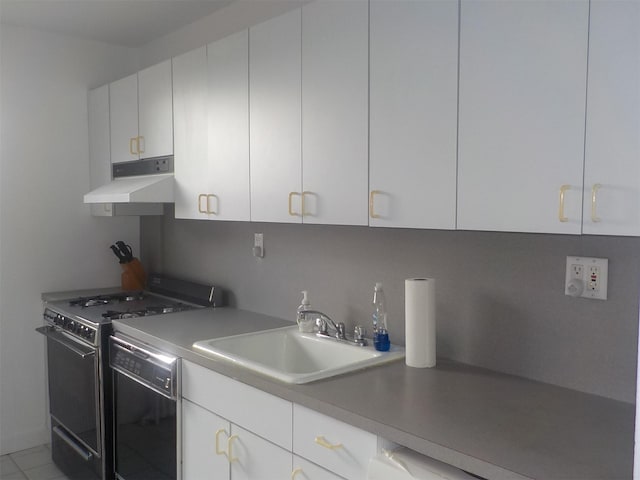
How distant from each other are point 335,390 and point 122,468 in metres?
1.54

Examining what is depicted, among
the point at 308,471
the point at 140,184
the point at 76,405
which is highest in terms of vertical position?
the point at 140,184

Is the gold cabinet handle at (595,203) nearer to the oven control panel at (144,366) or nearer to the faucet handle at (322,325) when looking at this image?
the faucet handle at (322,325)

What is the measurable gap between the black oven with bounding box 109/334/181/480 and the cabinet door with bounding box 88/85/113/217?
1.24 metres

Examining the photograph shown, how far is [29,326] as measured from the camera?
350 cm

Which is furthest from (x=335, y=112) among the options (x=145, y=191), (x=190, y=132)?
(x=145, y=191)

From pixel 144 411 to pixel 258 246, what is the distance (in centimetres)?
97

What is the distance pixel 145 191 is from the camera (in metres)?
2.83

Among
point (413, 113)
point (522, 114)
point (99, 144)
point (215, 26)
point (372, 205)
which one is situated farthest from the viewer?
point (99, 144)

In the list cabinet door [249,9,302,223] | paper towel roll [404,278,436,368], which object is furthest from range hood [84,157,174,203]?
paper towel roll [404,278,436,368]

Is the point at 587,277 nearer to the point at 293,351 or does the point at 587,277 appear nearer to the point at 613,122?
the point at 613,122

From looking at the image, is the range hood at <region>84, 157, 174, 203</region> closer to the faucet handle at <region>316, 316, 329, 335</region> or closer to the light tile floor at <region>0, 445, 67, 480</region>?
the faucet handle at <region>316, 316, 329, 335</region>

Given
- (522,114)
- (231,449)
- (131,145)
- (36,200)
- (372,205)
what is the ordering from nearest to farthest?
1. (522,114)
2. (372,205)
3. (231,449)
4. (131,145)
5. (36,200)

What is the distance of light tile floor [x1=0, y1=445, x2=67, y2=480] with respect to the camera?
315 cm

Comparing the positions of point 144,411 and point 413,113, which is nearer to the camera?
point 413,113
